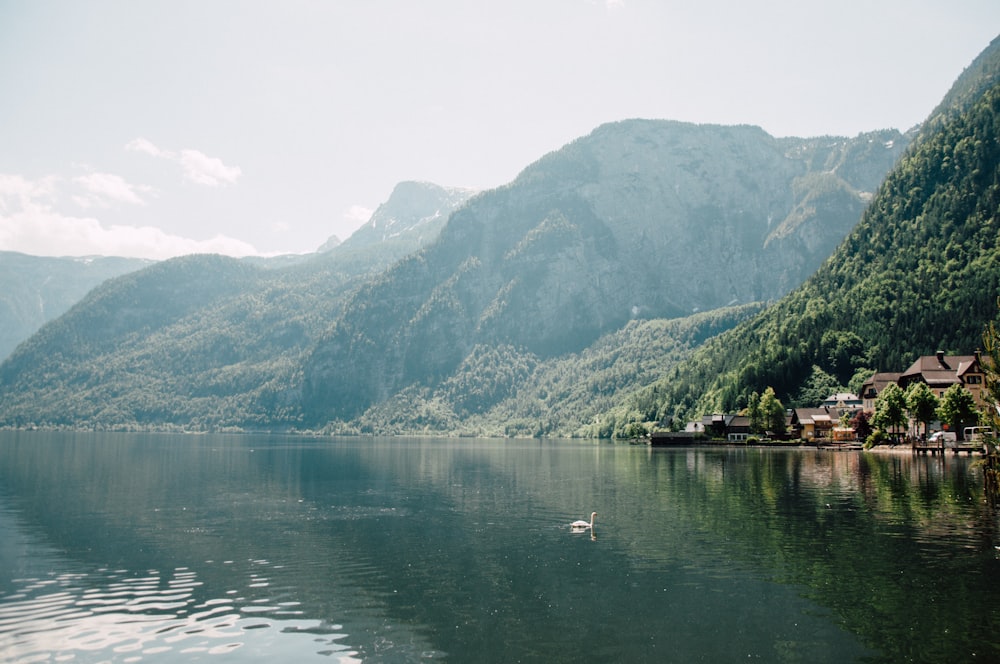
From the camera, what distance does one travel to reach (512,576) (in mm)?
37281

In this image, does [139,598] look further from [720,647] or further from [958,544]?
[958,544]

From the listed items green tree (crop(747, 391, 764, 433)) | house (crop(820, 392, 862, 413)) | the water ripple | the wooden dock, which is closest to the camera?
the water ripple

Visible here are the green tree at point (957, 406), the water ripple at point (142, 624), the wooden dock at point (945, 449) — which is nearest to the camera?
the water ripple at point (142, 624)

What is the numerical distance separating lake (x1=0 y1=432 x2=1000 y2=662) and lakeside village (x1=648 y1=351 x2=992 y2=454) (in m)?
52.2

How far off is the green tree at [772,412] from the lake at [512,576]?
322ft

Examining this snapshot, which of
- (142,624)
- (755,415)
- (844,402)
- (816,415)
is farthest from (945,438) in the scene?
(142,624)

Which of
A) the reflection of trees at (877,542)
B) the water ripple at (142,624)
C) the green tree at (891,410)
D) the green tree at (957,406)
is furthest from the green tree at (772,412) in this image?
the water ripple at (142,624)

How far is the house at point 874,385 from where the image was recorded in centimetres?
16312


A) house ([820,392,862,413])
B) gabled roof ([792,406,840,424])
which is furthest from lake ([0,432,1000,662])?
house ([820,392,862,413])

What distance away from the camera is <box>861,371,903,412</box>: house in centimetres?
16312

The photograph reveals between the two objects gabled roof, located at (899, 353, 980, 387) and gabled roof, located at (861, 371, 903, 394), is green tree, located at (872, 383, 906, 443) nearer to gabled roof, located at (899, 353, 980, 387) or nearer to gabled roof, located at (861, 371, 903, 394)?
gabled roof, located at (899, 353, 980, 387)

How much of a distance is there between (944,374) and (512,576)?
456 feet

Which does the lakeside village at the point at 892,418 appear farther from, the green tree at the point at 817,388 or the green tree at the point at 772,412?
the green tree at the point at 817,388

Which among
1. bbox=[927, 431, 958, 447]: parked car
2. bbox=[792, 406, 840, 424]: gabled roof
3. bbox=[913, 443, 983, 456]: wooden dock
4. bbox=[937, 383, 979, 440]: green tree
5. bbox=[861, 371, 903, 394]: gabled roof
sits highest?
bbox=[861, 371, 903, 394]: gabled roof
